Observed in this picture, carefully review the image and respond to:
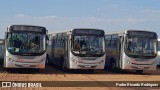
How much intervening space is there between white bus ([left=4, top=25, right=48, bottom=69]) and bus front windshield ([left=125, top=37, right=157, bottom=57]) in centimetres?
578

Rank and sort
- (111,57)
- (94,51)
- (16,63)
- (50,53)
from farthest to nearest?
(50,53)
(111,57)
(94,51)
(16,63)

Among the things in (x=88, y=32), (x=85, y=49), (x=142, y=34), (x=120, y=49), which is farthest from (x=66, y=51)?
(x=142, y=34)

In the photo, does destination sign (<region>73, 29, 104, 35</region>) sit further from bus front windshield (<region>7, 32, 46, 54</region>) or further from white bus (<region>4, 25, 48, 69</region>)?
bus front windshield (<region>7, 32, 46, 54</region>)

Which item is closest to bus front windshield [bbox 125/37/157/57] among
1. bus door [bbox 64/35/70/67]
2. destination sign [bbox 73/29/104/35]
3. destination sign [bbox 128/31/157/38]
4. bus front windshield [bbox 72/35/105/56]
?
destination sign [bbox 128/31/157/38]

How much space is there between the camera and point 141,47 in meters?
29.6

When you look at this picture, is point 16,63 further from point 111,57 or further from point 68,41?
point 111,57

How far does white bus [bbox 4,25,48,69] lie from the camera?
2714 centimetres

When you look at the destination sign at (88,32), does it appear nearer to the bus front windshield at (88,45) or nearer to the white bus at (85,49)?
the white bus at (85,49)

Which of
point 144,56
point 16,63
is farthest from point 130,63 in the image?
point 16,63

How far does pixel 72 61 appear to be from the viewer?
93.9ft

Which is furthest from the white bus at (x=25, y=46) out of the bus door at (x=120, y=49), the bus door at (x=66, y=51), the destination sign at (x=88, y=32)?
the bus door at (x=120, y=49)

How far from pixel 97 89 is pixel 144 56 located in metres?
10.3

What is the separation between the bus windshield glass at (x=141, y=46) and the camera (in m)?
29.5

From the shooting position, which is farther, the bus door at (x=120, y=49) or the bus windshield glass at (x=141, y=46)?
the bus door at (x=120, y=49)
